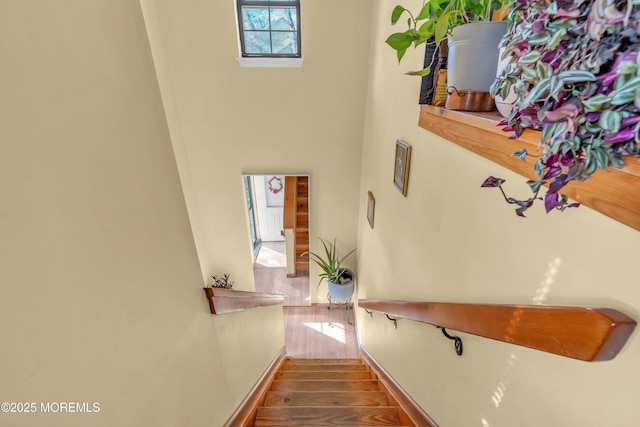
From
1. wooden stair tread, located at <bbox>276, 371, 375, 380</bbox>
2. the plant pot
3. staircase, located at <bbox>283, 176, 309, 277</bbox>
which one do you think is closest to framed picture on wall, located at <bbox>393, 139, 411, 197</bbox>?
wooden stair tread, located at <bbox>276, 371, 375, 380</bbox>

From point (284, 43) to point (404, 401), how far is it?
2.97 m

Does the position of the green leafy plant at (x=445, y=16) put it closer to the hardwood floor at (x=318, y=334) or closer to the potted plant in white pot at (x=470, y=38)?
the potted plant in white pot at (x=470, y=38)

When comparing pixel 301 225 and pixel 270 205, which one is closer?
pixel 301 225

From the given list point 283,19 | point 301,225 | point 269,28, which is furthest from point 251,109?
point 301,225

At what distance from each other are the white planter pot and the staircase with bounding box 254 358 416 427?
161 cm

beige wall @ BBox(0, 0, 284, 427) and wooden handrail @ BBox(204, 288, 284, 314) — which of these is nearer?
beige wall @ BBox(0, 0, 284, 427)

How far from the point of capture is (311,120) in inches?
119

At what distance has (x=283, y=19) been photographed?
109 inches

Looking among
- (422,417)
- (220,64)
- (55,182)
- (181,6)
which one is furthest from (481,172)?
(181,6)

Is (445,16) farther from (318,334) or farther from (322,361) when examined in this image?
(318,334)

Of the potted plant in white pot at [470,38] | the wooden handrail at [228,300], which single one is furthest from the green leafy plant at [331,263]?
the potted plant in white pot at [470,38]

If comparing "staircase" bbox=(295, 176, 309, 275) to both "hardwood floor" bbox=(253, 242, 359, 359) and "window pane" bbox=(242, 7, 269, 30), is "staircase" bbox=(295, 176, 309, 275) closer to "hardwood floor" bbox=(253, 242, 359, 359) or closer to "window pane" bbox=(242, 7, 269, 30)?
"hardwood floor" bbox=(253, 242, 359, 359)

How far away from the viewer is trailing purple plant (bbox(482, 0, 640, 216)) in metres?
0.33

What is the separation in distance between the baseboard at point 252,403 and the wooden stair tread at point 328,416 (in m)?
0.06
